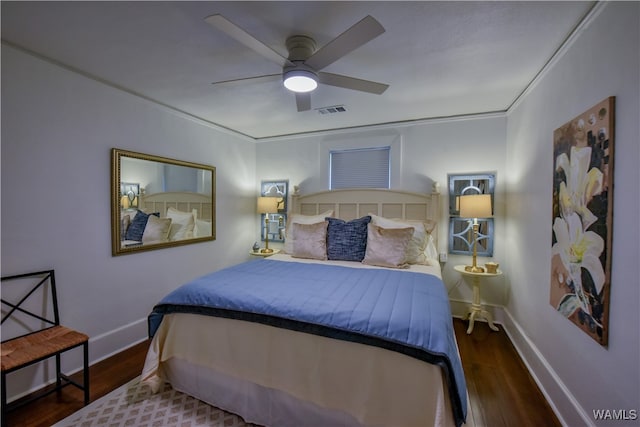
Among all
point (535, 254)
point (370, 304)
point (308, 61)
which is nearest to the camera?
point (370, 304)

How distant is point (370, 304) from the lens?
1.60 metres

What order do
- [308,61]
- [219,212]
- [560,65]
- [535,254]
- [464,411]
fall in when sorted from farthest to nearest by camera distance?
[219,212] → [535,254] → [560,65] → [308,61] → [464,411]

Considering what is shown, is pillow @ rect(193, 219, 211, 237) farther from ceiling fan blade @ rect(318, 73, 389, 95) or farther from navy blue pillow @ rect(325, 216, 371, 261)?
ceiling fan blade @ rect(318, 73, 389, 95)

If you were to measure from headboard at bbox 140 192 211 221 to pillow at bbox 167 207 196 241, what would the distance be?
53mm

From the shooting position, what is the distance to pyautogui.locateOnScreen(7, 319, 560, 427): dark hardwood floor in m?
1.70

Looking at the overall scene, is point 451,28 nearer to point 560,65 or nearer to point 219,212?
point 560,65

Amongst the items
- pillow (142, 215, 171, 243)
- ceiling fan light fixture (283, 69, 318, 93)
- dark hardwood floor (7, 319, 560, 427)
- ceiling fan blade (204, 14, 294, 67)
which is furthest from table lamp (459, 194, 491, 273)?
pillow (142, 215, 171, 243)

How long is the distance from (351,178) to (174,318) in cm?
271

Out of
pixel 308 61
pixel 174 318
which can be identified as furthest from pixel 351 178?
pixel 174 318

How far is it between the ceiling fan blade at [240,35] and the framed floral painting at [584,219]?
5.74 feet

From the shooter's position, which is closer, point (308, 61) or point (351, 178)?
point (308, 61)

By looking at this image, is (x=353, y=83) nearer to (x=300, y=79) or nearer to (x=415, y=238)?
(x=300, y=79)

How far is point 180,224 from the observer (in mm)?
3146

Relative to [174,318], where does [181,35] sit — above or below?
above
